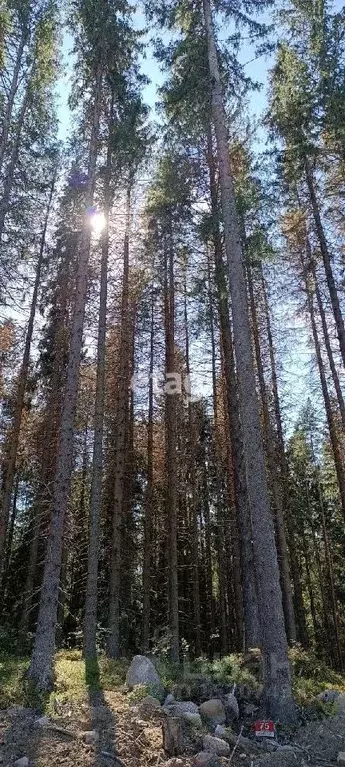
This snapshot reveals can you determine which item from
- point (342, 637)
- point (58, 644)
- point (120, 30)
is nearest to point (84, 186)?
point (120, 30)

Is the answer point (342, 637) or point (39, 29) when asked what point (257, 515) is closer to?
point (39, 29)

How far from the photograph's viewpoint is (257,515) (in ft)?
25.0

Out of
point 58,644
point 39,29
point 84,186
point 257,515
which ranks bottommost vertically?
point 58,644

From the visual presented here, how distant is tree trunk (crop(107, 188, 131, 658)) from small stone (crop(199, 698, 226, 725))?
20.1 feet

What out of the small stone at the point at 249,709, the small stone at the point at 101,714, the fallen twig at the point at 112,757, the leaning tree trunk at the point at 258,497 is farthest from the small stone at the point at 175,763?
the small stone at the point at 249,709

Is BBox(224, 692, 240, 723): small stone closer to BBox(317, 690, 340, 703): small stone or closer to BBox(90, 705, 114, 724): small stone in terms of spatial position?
BBox(90, 705, 114, 724): small stone

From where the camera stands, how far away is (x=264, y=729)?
20.1ft

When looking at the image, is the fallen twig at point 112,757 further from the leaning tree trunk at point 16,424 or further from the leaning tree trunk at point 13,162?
the leaning tree trunk at point 13,162

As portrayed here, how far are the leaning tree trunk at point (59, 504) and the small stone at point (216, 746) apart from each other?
288 cm

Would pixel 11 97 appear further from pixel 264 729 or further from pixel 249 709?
pixel 264 729

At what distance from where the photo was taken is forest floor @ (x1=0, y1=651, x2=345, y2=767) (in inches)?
203

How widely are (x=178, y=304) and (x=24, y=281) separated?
6.22 m

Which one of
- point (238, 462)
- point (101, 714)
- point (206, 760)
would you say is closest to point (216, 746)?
point (206, 760)

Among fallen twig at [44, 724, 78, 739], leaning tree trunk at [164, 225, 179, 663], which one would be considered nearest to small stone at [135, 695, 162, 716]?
fallen twig at [44, 724, 78, 739]
